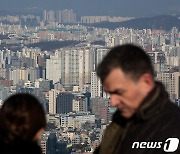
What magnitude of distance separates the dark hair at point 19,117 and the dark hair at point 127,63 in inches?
3.9

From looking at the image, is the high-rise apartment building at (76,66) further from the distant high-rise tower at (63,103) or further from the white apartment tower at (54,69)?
the distant high-rise tower at (63,103)

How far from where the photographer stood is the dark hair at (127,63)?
875 mm

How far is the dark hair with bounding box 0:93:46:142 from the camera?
0.86 m

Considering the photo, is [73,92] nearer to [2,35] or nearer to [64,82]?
[64,82]

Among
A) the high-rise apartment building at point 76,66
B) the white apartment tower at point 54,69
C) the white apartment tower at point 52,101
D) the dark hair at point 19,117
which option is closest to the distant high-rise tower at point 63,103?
the white apartment tower at point 52,101

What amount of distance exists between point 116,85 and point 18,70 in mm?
28992

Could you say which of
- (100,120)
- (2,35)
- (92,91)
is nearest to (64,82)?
(92,91)

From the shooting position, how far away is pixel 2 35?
165ft

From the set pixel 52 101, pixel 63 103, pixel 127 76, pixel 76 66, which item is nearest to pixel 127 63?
pixel 127 76

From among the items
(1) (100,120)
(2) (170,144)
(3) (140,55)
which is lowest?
(1) (100,120)

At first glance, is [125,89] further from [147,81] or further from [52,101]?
[52,101]

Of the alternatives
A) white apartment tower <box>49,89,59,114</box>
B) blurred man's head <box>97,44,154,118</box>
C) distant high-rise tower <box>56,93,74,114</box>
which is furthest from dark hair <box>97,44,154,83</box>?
distant high-rise tower <box>56,93,74,114</box>

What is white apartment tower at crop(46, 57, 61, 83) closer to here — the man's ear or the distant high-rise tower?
the distant high-rise tower

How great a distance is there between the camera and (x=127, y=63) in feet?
2.87
